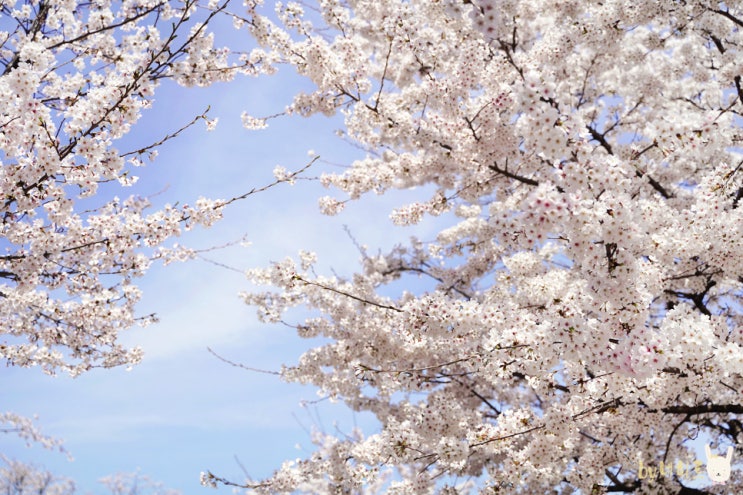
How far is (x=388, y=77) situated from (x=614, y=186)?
25.6 ft

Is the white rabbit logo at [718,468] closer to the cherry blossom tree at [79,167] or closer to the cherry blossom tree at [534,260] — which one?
the cherry blossom tree at [534,260]

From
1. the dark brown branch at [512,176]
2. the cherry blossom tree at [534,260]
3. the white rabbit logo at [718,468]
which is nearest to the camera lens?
the cherry blossom tree at [534,260]

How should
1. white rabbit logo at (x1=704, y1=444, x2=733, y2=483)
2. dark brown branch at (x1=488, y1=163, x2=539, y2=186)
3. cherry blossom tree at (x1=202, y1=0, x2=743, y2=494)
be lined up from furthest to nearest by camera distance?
white rabbit logo at (x1=704, y1=444, x2=733, y2=483), dark brown branch at (x1=488, y1=163, x2=539, y2=186), cherry blossom tree at (x1=202, y1=0, x2=743, y2=494)

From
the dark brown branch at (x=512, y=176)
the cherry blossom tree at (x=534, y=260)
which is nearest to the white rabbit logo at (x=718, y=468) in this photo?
the cherry blossom tree at (x=534, y=260)

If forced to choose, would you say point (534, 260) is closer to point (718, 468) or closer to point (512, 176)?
point (512, 176)

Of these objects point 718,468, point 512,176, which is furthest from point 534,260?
point 718,468

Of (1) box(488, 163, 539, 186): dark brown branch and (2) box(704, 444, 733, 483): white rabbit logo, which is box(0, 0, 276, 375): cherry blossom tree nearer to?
(1) box(488, 163, 539, 186): dark brown branch

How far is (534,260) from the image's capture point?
7738 millimetres

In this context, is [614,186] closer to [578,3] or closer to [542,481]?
[542,481]

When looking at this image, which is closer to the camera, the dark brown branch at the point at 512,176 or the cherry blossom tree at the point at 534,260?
the cherry blossom tree at the point at 534,260

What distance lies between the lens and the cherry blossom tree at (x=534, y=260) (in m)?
3.46

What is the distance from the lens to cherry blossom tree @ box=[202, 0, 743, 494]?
3465 mm

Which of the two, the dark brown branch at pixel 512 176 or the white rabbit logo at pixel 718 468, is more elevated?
the dark brown branch at pixel 512 176

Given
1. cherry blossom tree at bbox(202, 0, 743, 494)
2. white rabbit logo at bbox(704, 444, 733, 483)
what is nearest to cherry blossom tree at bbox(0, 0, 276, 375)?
cherry blossom tree at bbox(202, 0, 743, 494)
